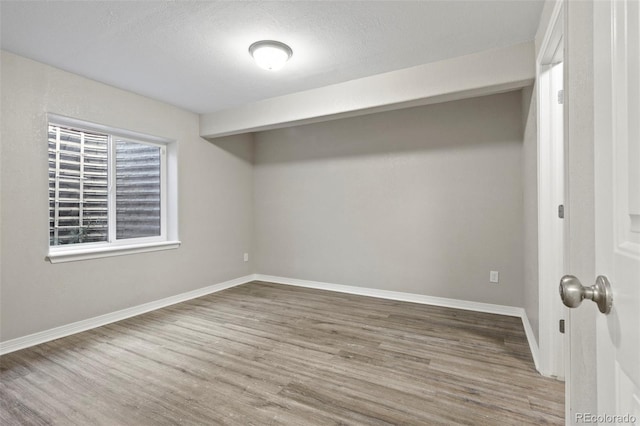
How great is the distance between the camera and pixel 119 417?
168cm

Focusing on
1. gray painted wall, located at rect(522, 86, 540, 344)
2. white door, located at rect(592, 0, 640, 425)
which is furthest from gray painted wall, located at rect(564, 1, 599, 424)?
gray painted wall, located at rect(522, 86, 540, 344)

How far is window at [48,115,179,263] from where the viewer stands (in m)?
2.94

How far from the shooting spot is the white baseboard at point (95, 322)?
8.19ft

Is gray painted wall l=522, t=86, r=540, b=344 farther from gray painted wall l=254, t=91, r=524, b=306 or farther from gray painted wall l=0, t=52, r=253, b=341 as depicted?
gray painted wall l=0, t=52, r=253, b=341

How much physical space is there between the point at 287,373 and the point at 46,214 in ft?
8.32

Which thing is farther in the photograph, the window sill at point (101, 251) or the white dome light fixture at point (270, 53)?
the window sill at point (101, 251)

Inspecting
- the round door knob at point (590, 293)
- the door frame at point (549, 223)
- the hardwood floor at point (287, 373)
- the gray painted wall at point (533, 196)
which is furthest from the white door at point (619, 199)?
the gray painted wall at point (533, 196)

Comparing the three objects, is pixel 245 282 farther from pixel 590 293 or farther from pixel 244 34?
pixel 590 293

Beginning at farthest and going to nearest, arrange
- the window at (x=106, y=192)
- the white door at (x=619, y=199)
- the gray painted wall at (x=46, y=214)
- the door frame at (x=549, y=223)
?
the window at (x=106, y=192), the gray painted wall at (x=46, y=214), the door frame at (x=549, y=223), the white door at (x=619, y=199)

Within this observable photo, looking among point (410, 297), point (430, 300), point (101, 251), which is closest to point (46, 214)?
point (101, 251)

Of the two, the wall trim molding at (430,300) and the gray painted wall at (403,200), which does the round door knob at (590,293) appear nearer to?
the wall trim molding at (430,300)

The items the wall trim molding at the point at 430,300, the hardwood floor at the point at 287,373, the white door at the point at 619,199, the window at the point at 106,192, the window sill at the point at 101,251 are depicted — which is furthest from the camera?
the window at the point at 106,192

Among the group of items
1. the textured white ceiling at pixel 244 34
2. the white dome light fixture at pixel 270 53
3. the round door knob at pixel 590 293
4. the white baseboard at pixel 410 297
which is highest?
the textured white ceiling at pixel 244 34

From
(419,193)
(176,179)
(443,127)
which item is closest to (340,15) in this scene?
(443,127)
